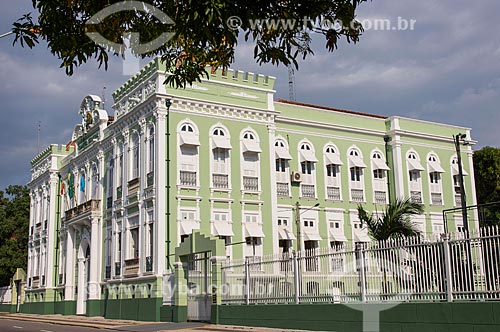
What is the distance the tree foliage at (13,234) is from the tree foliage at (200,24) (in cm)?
4798

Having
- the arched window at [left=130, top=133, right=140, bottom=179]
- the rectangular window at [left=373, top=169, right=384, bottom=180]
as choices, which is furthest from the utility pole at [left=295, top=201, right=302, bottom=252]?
the arched window at [left=130, top=133, right=140, bottom=179]

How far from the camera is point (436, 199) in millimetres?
35906

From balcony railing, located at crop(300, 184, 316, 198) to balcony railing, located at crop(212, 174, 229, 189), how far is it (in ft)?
15.6

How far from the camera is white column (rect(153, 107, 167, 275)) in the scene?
26.9 meters

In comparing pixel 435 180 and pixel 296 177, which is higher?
pixel 435 180

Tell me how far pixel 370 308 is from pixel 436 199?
818 inches

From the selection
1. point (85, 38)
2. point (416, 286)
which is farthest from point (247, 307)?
point (85, 38)

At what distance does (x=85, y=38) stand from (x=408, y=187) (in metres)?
29.6

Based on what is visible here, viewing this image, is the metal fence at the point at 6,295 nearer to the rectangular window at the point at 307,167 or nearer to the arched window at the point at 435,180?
the rectangular window at the point at 307,167

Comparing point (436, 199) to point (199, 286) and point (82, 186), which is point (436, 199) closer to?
point (199, 286)

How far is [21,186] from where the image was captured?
59.5m

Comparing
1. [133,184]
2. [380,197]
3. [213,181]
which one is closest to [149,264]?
[133,184]

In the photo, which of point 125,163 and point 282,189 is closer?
point 125,163

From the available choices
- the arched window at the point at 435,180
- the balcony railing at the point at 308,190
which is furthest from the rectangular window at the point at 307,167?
the arched window at the point at 435,180
